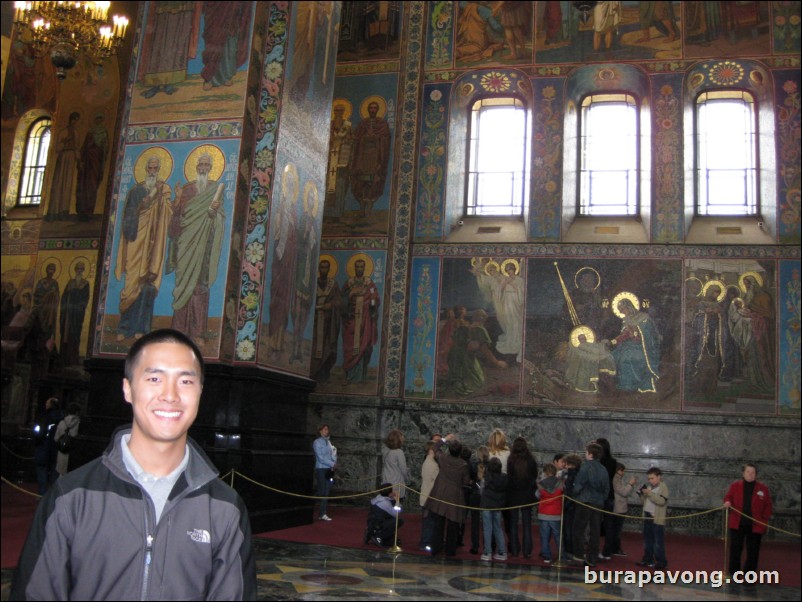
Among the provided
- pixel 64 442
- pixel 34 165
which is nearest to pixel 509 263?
pixel 64 442

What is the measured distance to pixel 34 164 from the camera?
20.9 metres

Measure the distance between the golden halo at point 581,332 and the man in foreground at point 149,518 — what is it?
14245 millimetres

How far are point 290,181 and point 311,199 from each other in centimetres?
87

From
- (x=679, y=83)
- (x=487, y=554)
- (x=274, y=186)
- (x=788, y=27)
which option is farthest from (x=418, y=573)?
(x=788, y=27)

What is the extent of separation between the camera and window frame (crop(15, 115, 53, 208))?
2072 centimetres

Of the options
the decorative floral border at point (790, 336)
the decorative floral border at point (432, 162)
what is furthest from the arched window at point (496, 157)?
the decorative floral border at point (790, 336)

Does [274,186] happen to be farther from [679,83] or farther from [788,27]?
[788,27]

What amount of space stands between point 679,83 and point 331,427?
10183 millimetres

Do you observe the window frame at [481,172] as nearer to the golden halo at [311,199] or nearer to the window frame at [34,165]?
the golden halo at [311,199]

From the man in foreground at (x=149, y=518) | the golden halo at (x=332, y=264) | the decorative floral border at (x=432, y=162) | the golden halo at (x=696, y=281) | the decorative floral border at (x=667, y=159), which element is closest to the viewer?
the man in foreground at (x=149, y=518)

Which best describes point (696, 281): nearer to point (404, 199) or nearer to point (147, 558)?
point (404, 199)

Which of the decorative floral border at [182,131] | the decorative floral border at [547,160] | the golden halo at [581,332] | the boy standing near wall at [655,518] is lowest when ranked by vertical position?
the boy standing near wall at [655,518]

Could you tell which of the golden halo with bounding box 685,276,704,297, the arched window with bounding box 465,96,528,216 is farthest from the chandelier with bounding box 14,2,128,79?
the golden halo with bounding box 685,276,704,297

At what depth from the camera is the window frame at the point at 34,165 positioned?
20719 millimetres
